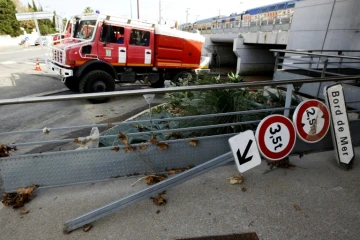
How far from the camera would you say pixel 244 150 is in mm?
1986

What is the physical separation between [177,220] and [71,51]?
6.91 meters

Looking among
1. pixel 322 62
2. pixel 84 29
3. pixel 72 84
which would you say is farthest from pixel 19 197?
pixel 84 29

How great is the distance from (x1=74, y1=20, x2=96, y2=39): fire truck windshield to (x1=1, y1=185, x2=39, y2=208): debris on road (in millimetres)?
6622

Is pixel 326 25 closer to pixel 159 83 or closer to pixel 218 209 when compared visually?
pixel 159 83

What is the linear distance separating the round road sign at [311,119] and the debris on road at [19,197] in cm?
284

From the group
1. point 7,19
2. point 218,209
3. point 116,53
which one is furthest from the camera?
point 7,19

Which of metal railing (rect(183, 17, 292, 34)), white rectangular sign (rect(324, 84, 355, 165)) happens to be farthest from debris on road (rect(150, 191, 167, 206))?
metal railing (rect(183, 17, 292, 34))

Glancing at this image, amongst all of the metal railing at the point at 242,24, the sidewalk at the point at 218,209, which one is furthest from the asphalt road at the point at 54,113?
→ the metal railing at the point at 242,24

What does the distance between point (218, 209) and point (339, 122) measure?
5.52 ft

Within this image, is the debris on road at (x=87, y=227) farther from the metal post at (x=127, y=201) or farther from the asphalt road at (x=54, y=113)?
the asphalt road at (x=54, y=113)

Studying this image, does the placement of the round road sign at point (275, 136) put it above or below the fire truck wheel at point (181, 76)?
above

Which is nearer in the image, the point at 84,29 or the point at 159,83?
the point at 84,29

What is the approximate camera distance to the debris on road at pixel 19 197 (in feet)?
7.57

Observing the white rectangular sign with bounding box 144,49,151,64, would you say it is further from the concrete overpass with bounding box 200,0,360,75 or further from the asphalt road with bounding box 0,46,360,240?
the asphalt road with bounding box 0,46,360,240
